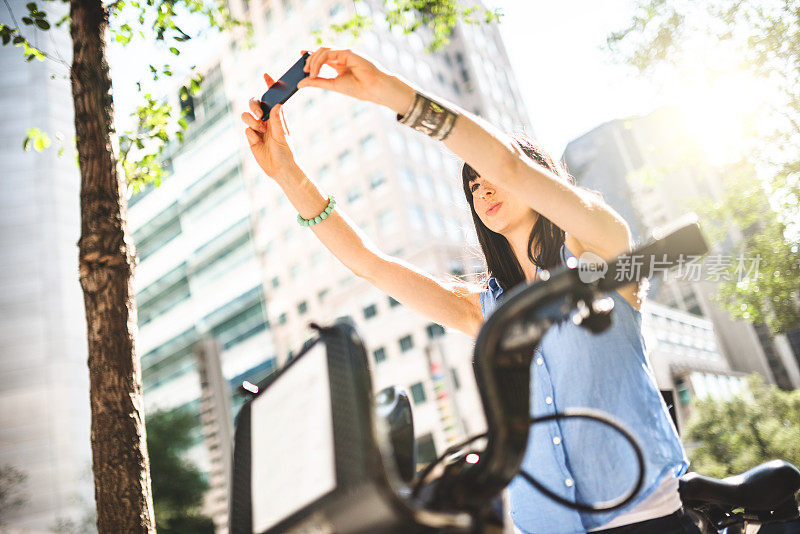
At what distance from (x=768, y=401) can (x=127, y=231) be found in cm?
2487

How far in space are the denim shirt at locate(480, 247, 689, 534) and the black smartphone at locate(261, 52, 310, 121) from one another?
88 centimetres

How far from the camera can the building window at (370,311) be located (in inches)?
1755

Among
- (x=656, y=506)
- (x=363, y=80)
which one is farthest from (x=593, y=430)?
(x=363, y=80)

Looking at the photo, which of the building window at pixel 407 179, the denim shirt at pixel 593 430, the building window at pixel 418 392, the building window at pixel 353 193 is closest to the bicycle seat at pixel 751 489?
the denim shirt at pixel 593 430

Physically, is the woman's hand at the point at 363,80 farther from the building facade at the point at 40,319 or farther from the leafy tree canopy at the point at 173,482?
the building facade at the point at 40,319

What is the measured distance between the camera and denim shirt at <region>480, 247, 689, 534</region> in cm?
132

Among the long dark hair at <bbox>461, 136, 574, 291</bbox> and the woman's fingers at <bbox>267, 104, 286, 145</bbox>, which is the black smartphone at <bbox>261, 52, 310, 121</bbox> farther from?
the long dark hair at <bbox>461, 136, 574, 291</bbox>

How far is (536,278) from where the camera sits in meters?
1.52

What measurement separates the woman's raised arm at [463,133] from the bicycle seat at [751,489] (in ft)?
3.74

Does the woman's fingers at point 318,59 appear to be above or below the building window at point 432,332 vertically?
below

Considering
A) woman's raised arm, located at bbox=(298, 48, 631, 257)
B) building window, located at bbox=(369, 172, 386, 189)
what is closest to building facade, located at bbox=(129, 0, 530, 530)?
building window, located at bbox=(369, 172, 386, 189)

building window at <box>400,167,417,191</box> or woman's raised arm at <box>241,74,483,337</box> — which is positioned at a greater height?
building window at <box>400,167,417,191</box>

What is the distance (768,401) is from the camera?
21.1 meters

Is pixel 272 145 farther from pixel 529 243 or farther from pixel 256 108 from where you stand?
pixel 529 243
